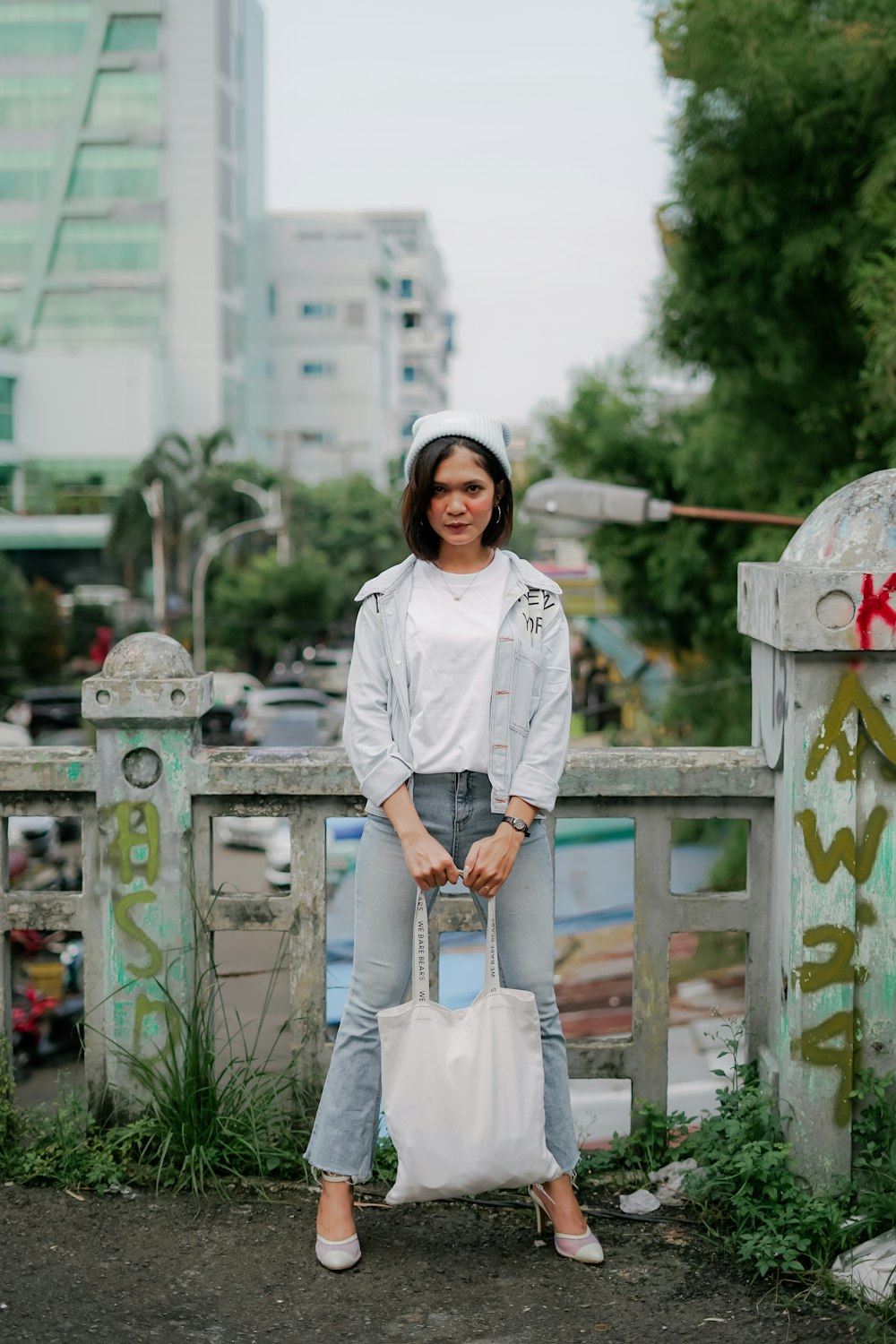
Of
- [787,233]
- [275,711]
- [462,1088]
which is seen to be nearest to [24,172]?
[275,711]

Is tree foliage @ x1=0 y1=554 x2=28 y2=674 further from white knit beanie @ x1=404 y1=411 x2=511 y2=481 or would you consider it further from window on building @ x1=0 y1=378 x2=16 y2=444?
white knit beanie @ x1=404 y1=411 x2=511 y2=481

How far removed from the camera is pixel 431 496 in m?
3.10

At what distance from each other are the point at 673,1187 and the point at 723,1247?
301 millimetres

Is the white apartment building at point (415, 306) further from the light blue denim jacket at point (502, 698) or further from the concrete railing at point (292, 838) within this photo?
the light blue denim jacket at point (502, 698)

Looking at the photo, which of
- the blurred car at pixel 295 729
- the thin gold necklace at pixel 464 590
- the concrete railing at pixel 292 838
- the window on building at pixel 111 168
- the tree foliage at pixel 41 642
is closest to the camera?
the thin gold necklace at pixel 464 590

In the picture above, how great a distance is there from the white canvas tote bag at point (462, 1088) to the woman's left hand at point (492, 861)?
22cm

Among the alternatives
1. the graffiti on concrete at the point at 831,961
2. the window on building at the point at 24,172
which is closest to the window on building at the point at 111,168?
the window on building at the point at 24,172

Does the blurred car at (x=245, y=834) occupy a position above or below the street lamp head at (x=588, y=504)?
below

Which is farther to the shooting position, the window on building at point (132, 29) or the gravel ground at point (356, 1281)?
the window on building at point (132, 29)

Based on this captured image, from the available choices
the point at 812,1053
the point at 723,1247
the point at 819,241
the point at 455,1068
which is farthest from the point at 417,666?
the point at 819,241

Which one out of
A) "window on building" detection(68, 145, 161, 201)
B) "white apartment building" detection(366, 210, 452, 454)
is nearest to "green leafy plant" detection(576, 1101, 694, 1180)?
"window on building" detection(68, 145, 161, 201)

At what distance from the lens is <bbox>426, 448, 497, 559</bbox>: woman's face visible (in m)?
3.08

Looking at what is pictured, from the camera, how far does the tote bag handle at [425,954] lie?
2.96 metres

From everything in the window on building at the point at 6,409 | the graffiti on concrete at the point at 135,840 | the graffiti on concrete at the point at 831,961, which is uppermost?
the window on building at the point at 6,409
